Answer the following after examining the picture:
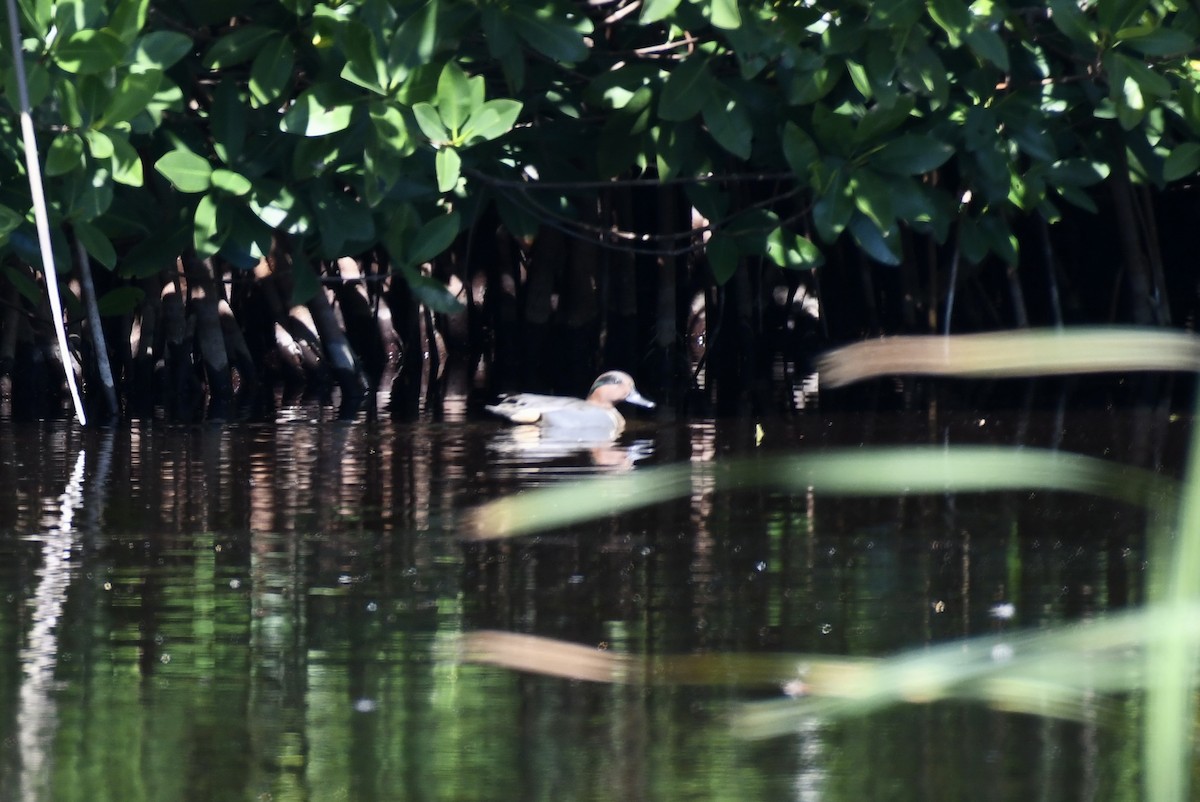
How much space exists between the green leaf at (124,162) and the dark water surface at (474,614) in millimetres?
830

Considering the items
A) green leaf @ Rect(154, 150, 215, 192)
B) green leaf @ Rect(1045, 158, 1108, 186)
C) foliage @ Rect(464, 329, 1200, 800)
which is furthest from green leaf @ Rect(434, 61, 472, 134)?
foliage @ Rect(464, 329, 1200, 800)

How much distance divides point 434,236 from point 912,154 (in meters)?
1.52

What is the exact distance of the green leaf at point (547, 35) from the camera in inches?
203

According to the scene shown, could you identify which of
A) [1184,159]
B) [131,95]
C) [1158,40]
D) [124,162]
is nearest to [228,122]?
[124,162]

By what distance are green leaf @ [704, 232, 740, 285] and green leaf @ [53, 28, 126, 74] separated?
2227 millimetres

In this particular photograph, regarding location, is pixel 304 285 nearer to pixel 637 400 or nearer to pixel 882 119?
pixel 637 400

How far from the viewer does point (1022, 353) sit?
1.08 meters

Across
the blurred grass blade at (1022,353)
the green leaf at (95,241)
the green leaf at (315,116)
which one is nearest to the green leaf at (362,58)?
the green leaf at (315,116)

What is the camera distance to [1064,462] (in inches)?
46.5

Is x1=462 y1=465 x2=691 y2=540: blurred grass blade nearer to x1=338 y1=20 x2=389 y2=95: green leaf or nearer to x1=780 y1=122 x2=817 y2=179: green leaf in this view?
x1=338 y1=20 x2=389 y2=95: green leaf

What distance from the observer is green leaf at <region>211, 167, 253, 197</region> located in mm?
5410

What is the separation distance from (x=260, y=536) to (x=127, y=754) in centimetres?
161

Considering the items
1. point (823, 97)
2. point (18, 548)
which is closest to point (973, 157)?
point (823, 97)

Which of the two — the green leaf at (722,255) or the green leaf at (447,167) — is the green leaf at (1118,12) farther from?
the green leaf at (447,167)
